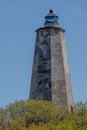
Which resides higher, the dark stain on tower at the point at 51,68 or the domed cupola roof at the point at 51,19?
the domed cupola roof at the point at 51,19

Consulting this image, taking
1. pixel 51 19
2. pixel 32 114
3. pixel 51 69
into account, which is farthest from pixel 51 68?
pixel 32 114

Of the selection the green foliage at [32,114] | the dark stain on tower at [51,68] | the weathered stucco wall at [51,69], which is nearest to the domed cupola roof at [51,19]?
the dark stain on tower at [51,68]

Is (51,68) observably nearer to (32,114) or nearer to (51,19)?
(51,19)

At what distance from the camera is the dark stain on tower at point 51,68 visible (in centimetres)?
5472

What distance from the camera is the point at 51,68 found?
5525 cm

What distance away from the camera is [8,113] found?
47.2m

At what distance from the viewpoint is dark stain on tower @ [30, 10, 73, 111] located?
2154 inches

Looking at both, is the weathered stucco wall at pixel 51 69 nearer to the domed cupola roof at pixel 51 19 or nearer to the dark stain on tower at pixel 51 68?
the dark stain on tower at pixel 51 68

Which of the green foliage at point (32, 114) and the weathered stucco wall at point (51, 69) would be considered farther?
the weathered stucco wall at point (51, 69)

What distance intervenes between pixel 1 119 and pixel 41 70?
32.3 ft

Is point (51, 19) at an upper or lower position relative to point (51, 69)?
upper

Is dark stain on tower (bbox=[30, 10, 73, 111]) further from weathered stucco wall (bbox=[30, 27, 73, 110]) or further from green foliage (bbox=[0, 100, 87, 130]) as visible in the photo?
green foliage (bbox=[0, 100, 87, 130])


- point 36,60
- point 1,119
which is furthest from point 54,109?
point 36,60

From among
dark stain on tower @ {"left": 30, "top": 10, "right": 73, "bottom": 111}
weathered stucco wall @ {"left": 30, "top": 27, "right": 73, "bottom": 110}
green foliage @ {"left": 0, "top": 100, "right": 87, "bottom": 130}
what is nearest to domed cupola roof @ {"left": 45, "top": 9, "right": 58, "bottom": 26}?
dark stain on tower @ {"left": 30, "top": 10, "right": 73, "bottom": 111}
